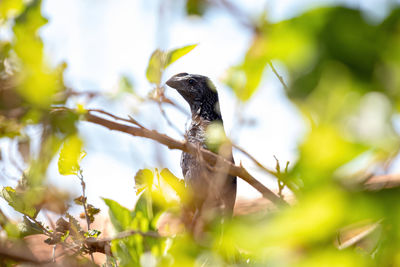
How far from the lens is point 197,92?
12.6ft

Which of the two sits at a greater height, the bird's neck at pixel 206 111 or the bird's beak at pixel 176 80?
the bird's beak at pixel 176 80

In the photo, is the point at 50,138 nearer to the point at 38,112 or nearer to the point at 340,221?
the point at 38,112

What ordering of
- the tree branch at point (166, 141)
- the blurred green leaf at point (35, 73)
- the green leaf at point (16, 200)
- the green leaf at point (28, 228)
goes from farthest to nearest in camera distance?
the green leaf at point (28, 228), the green leaf at point (16, 200), the tree branch at point (166, 141), the blurred green leaf at point (35, 73)

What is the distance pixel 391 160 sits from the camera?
0.58 m

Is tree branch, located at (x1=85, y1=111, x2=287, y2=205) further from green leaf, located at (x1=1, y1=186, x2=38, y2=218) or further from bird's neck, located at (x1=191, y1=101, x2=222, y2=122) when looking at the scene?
bird's neck, located at (x1=191, y1=101, x2=222, y2=122)

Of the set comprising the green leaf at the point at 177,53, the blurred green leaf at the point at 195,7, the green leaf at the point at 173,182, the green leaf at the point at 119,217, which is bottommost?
the green leaf at the point at 119,217

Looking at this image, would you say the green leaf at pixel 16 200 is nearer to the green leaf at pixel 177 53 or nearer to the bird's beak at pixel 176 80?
the green leaf at pixel 177 53

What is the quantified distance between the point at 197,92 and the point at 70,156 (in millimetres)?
2820

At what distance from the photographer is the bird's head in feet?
12.5

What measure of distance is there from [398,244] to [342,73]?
0.24 metres

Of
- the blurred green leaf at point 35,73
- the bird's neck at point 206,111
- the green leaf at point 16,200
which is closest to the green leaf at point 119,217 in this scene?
the blurred green leaf at point 35,73

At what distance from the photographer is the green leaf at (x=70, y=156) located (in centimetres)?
97

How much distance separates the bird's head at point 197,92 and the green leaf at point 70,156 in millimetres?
2551

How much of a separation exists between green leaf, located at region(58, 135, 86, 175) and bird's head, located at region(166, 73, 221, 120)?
255 centimetres
